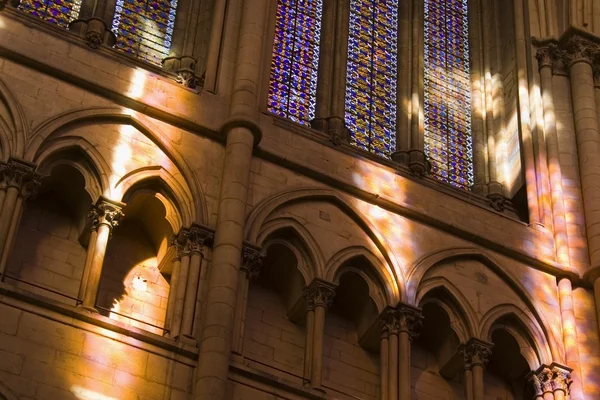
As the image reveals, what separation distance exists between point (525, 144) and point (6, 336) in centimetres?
864

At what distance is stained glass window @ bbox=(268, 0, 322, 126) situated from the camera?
2117cm

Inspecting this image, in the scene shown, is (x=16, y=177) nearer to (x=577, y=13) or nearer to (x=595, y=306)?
(x=595, y=306)

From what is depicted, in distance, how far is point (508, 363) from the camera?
19.5m

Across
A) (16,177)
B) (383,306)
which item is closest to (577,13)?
(383,306)

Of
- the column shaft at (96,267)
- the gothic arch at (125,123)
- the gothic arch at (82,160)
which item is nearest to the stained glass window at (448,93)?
the gothic arch at (125,123)

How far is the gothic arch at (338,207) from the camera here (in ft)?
60.3

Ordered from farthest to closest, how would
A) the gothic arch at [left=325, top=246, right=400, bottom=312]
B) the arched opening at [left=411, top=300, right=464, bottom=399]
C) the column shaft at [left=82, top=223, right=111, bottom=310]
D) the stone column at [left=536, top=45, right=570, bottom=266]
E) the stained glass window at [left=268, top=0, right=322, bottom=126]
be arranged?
the stained glass window at [left=268, top=0, right=322, bottom=126] → the stone column at [left=536, top=45, right=570, bottom=266] → the arched opening at [left=411, top=300, right=464, bottom=399] → the gothic arch at [left=325, top=246, right=400, bottom=312] → the column shaft at [left=82, top=223, right=111, bottom=310]

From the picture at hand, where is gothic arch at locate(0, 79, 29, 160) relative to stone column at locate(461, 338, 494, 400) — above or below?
above

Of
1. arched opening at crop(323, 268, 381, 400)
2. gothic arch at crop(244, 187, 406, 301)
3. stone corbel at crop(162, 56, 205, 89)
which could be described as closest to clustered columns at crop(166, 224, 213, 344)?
gothic arch at crop(244, 187, 406, 301)

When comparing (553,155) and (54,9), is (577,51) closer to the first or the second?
(553,155)

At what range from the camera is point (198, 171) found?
60.7ft

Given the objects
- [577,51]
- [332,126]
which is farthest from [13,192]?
[577,51]

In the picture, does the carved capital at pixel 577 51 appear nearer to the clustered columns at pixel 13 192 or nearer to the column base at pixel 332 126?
the column base at pixel 332 126

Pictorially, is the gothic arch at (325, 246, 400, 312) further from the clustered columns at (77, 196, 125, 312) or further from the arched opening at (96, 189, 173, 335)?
the clustered columns at (77, 196, 125, 312)
